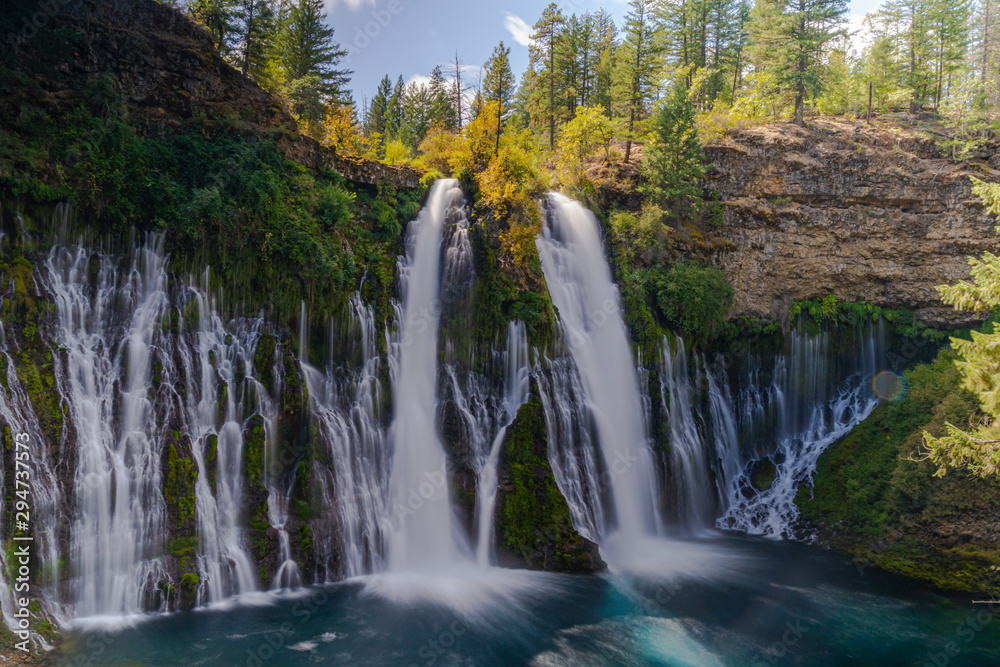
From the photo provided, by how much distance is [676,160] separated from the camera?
22.8 m

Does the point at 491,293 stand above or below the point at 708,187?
below

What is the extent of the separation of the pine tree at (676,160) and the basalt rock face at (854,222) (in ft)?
6.67

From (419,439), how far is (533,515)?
379 centimetres

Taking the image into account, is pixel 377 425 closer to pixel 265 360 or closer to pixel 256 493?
pixel 265 360

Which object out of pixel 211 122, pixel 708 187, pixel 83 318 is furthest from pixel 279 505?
pixel 708 187

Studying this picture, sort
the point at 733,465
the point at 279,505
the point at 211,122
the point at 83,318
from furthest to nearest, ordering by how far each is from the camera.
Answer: the point at 733,465 < the point at 211,122 < the point at 279,505 < the point at 83,318

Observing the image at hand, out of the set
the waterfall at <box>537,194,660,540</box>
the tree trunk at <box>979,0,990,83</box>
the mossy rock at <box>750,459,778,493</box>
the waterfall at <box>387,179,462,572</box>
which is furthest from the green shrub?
the tree trunk at <box>979,0,990,83</box>

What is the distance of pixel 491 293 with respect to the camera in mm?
17531

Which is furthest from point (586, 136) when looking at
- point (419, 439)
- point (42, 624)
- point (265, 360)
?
point (42, 624)

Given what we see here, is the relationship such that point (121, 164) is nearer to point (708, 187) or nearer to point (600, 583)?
point (600, 583)

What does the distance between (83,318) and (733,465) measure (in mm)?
21363

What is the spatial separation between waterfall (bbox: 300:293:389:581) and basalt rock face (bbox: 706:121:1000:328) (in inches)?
666

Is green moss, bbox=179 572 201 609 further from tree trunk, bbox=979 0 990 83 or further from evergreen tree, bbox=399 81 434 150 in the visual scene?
tree trunk, bbox=979 0 990 83

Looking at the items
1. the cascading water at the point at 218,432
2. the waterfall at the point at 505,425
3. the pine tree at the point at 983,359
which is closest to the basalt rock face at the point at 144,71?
the cascading water at the point at 218,432
